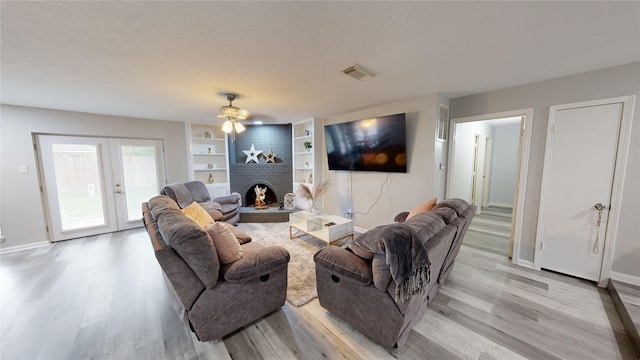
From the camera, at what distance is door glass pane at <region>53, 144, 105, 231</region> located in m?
3.80

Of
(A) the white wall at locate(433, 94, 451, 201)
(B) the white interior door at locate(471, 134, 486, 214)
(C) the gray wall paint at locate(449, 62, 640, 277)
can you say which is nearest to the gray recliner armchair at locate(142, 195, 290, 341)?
(A) the white wall at locate(433, 94, 451, 201)

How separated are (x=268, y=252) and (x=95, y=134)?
461cm

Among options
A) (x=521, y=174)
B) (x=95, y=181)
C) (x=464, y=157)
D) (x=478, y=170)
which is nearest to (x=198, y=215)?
(x=95, y=181)

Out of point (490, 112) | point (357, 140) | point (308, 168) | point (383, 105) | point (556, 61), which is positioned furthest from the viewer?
point (308, 168)

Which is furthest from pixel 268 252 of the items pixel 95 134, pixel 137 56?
pixel 95 134

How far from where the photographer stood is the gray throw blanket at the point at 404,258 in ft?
4.51

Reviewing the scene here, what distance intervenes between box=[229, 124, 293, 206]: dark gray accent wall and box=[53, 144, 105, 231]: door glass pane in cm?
251

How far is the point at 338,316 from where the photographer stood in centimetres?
188

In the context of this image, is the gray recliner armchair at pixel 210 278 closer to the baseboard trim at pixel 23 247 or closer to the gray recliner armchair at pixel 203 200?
the gray recliner armchair at pixel 203 200

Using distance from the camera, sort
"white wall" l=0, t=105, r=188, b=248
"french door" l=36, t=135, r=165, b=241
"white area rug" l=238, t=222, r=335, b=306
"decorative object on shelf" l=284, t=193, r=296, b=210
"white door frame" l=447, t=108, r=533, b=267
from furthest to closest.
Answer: "decorative object on shelf" l=284, t=193, r=296, b=210
"french door" l=36, t=135, r=165, b=241
"white wall" l=0, t=105, r=188, b=248
"white door frame" l=447, t=108, r=533, b=267
"white area rug" l=238, t=222, r=335, b=306

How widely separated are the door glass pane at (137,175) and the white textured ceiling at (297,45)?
1.69m

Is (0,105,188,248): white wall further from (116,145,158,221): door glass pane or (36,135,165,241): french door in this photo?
(116,145,158,221): door glass pane

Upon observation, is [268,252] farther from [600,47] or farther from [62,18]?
[600,47]

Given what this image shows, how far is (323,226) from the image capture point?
3525 mm
